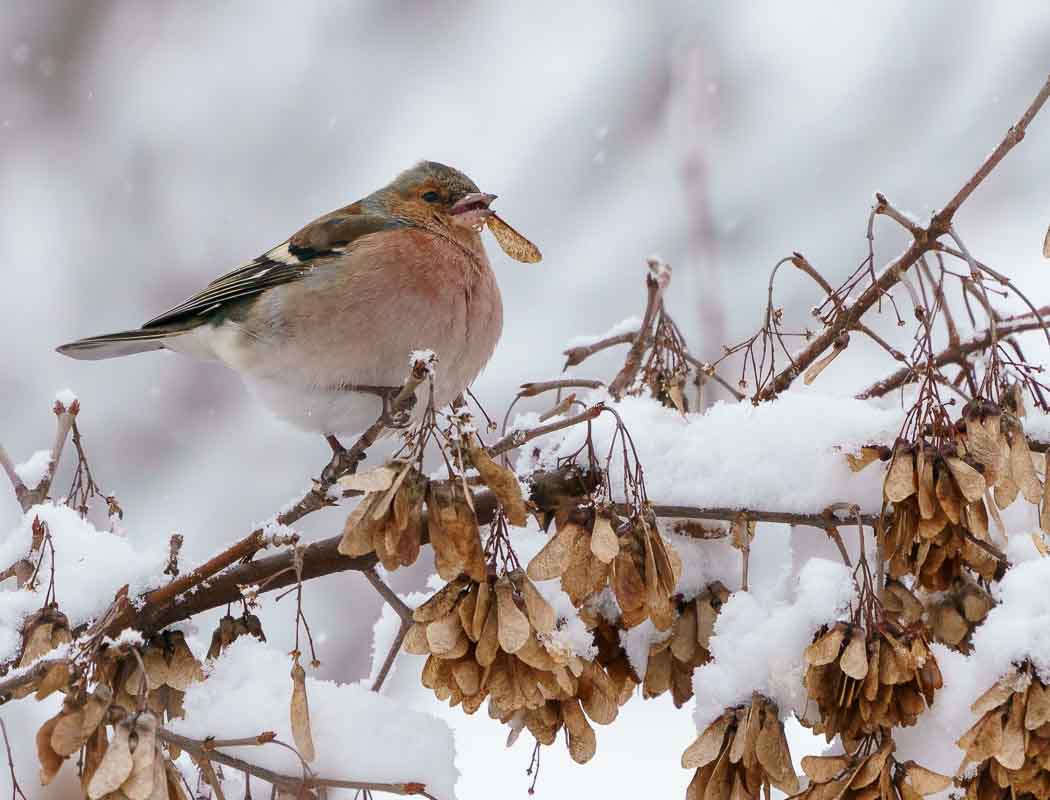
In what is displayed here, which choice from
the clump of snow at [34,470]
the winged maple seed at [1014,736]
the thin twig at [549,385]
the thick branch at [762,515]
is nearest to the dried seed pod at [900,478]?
the thick branch at [762,515]

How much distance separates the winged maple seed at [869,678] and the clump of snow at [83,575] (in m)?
1.04

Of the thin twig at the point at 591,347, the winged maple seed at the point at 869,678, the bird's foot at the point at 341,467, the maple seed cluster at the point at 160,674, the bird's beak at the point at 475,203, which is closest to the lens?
the winged maple seed at the point at 869,678

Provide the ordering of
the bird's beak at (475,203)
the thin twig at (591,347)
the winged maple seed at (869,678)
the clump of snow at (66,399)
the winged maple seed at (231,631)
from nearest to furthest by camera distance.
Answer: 1. the winged maple seed at (869,678)
2. the winged maple seed at (231,631)
3. the clump of snow at (66,399)
4. the thin twig at (591,347)
5. the bird's beak at (475,203)

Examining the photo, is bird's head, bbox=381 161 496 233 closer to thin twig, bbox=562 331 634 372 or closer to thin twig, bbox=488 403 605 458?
thin twig, bbox=562 331 634 372

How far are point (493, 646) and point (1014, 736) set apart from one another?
65 centimetres

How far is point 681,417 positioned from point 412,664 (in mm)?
3869

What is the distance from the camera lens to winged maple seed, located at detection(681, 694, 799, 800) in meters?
1.48

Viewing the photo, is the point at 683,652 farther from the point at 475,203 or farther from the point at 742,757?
the point at 475,203

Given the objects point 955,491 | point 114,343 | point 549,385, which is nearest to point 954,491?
point 955,491

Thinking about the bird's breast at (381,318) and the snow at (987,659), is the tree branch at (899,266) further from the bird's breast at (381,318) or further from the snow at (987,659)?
the bird's breast at (381,318)

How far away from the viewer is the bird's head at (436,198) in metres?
3.34

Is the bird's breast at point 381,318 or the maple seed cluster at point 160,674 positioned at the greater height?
the bird's breast at point 381,318

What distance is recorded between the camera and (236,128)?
833cm

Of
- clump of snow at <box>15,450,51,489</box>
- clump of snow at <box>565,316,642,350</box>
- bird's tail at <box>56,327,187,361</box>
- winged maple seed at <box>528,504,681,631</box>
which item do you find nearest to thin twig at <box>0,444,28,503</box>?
clump of snow at <box>15,450,51,489</box>
